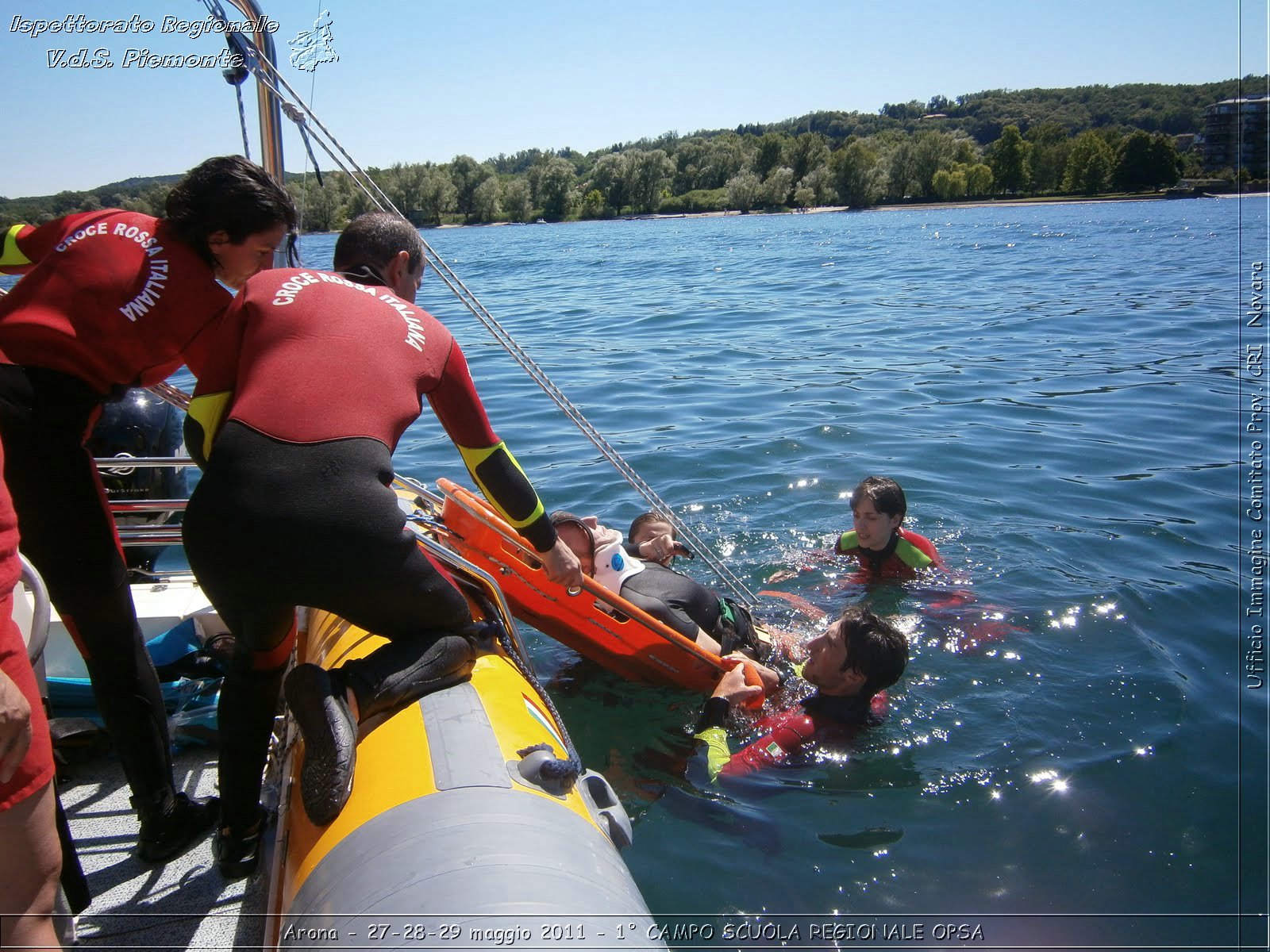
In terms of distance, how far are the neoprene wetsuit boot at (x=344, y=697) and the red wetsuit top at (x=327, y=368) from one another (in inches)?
20.0

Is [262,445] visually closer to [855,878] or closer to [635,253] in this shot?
[855,878]

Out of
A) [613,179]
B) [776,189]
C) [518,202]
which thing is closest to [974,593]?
[776,189]

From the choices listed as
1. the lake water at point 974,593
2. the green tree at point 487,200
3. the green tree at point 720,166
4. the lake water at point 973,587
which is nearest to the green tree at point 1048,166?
the green tree at point 720,166

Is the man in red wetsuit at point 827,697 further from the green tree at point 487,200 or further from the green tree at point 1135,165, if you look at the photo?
the green tree at point 487,200

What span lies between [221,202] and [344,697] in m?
1.30

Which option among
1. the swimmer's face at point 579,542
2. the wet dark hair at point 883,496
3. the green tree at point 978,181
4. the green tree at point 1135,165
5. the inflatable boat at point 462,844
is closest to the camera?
the inflatable boat at point 462,844

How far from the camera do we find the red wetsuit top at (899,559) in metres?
4.95

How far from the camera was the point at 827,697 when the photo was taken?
3590 mm

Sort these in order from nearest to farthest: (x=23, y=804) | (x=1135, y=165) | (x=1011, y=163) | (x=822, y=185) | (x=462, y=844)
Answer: (x=23, y=804) < (x=462, y=844) < (x=1135, y=165) < (x=822, y=185) < (x=1011, y=163)

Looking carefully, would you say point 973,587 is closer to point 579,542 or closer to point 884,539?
point 884,539

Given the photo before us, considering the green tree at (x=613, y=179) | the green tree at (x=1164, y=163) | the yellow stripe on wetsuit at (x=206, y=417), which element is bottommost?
the yellow stripe on wetsuit at (x=206, y=417)

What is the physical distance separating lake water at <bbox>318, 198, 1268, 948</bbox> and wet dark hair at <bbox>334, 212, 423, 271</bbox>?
6.87ft

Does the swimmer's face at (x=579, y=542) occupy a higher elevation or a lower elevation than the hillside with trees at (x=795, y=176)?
lower

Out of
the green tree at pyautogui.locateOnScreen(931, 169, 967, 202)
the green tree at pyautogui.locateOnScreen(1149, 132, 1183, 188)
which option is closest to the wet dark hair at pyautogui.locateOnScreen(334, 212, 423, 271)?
the green tree at pyautogui.locateOnScreen(1149, 132, 1183, 188)
